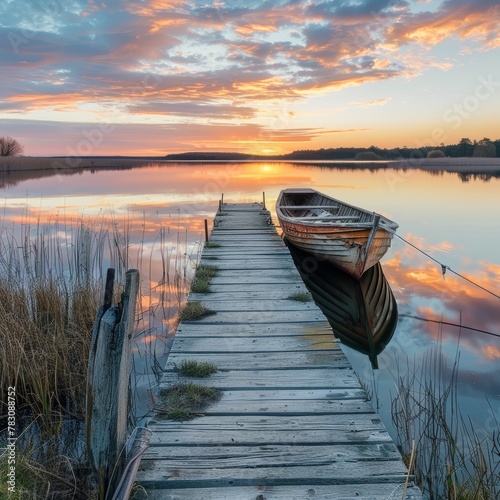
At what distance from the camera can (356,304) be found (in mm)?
8250

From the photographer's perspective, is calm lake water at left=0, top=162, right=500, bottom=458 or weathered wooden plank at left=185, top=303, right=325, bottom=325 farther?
calm lake water at left=0, top=162, right=500, bottom=458

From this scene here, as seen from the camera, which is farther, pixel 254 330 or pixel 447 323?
pixel 447 323

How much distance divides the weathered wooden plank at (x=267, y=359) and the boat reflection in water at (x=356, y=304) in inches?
84.4

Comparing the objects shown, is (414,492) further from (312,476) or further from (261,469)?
(261,469)

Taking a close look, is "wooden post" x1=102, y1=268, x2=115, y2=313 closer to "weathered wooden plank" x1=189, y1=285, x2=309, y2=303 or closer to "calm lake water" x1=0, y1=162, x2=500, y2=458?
"calm lake water" x1=0, y1=162, x2=500, y2=458

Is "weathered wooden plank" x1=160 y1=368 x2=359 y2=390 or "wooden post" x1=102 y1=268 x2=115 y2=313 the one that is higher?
"wooden post" x1=102 y1=268 x2=115 y2=313

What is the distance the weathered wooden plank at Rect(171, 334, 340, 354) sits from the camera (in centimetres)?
432

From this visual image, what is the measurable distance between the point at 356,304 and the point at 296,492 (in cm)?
606

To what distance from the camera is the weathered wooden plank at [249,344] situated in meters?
4.32

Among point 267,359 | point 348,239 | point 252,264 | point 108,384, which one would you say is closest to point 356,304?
point 348,239

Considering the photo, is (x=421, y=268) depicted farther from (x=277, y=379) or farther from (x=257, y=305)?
(x=277, y=379)

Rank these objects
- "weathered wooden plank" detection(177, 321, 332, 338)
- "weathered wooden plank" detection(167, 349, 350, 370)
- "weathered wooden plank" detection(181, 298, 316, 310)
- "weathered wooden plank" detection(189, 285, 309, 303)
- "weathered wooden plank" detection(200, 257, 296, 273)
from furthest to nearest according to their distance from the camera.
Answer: "weathered wooden plank" detection(200, 257, 296, 273)
"weathered wooden plank" detection(189, 285, 309, 303)
"weathered wooden plank" detection(181, 298, 316, 310)
"weathered wooden plank" detection(177, 321, 332, 338)
"weathered wooden plank" detection(167, 349, 350, 370)

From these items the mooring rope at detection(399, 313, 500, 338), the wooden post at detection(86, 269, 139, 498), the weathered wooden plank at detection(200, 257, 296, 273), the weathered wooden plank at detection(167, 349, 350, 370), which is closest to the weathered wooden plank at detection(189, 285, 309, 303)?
the weathered wooden plank at detection(200, 257, 296, 273)

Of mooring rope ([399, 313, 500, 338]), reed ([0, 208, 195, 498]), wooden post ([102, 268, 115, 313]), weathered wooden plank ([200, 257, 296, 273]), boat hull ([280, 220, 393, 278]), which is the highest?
wooden post ([102, 268, 115, 313])
